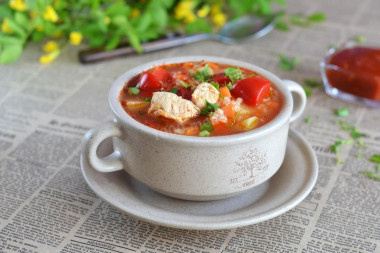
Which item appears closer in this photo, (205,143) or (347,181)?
(205,143)

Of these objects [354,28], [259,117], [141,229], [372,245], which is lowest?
[354,28]

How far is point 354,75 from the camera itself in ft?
5.34

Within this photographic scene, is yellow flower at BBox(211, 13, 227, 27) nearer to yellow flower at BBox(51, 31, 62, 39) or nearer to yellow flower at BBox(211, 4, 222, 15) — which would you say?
yellow flower at BBox(211, 4, 222, 15)

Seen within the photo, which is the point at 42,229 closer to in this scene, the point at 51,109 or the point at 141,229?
the point at 141,229

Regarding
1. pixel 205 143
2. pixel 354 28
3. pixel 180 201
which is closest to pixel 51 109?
pixel 180 201

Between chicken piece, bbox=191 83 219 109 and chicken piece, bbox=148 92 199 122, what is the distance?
1 centimetres

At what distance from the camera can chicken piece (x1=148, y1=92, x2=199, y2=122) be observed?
3.30 feet

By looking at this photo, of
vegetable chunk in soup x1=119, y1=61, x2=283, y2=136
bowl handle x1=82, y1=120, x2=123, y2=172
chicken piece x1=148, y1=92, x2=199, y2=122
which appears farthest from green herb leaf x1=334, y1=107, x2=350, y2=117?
bowl handle x1=82, y1=120, x2=123, y2=172

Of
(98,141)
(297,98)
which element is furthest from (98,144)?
(297,98)

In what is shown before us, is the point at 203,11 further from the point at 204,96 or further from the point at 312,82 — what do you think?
the point at 204,96

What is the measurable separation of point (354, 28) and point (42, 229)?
1.63m

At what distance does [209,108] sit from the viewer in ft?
3.36

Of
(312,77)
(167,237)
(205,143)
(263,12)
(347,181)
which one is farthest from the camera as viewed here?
(263,12)

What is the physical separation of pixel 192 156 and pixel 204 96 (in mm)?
138
